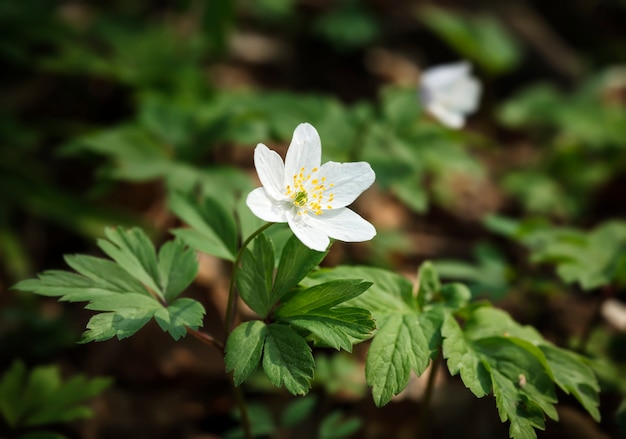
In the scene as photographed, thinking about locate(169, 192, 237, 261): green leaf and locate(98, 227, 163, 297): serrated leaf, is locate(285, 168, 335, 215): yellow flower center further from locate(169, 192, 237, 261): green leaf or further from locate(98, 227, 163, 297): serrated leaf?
locate(98, 227, 163, 297): serrated leaf

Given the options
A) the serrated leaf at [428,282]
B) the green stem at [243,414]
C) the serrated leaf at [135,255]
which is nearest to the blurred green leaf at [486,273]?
the serrated leaf at [428,282]

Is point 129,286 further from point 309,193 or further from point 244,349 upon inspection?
point 309,193

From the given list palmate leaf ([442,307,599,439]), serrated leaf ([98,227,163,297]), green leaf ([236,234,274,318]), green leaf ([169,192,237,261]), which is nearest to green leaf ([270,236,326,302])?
green leaf ([236,234,274,318])

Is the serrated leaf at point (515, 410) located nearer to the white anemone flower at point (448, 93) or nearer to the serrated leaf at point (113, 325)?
Answer: the serrated leaf at point (113, 325)

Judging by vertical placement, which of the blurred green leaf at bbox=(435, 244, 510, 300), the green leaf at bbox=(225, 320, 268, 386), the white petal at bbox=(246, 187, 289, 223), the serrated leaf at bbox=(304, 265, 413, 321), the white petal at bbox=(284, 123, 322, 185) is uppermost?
the white petal at bbox=(284, 123, 322, 185)

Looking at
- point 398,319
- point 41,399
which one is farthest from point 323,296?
point 41,399
